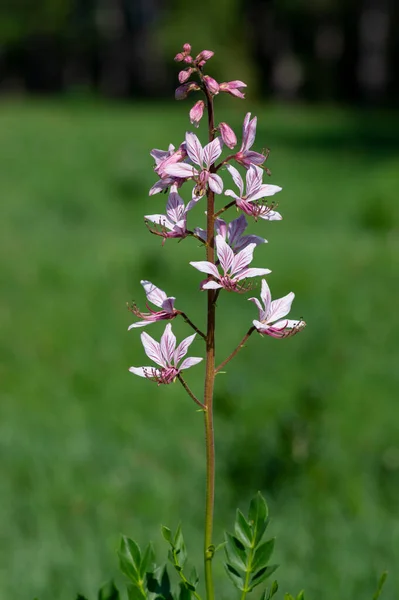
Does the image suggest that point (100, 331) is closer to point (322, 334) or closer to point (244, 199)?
point (322, 334)

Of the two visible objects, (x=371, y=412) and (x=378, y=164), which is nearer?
(x=371, y=412)

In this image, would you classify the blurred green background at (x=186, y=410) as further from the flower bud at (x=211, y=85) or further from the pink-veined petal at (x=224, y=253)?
the flower bud at (x=211, y=85)

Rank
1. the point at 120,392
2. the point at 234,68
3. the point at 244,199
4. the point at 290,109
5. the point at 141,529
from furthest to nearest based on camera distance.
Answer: the point at 234,68 → the point at 290,109 → the point at 120,392 → the point at 141,529 → the point at 244,199

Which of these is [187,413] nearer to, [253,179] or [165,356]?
[165,356]

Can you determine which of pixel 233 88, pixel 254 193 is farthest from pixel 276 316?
pixel 233 88

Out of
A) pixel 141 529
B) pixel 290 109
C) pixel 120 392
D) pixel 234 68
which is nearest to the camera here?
pixel 141 529

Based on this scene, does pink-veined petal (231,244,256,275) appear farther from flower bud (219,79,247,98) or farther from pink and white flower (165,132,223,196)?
flower bud (219,79,247,98)

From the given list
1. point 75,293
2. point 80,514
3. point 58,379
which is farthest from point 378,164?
point 80,514
